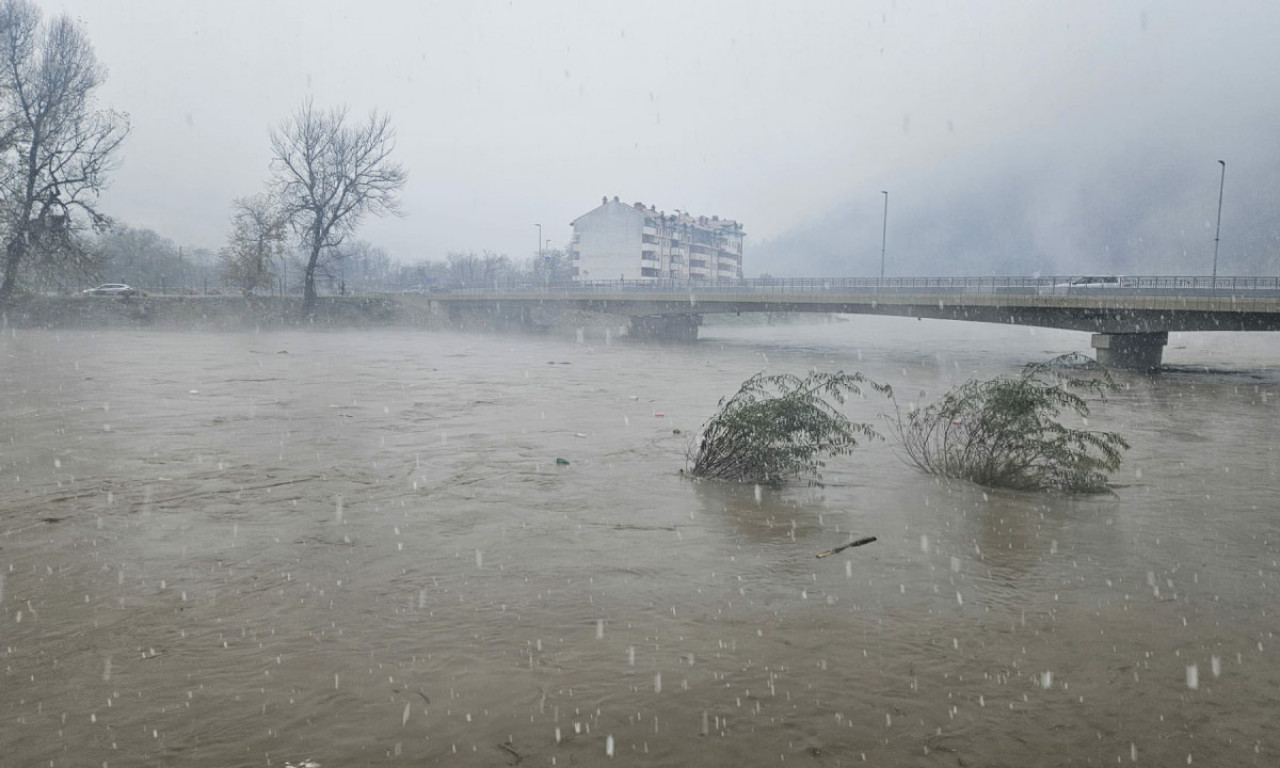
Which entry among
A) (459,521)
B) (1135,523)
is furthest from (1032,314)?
(459,521)

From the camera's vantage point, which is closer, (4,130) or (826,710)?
(826,710)

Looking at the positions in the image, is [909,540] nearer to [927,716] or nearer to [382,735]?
[927,716]

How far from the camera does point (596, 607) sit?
6.36m

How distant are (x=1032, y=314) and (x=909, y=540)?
37181mm

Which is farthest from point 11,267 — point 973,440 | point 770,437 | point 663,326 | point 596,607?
point 596,607

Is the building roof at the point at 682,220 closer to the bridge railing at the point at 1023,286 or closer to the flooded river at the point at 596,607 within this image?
the bridge railing at the point at 1023,286

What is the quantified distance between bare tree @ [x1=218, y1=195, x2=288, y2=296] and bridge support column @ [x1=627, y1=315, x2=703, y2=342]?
79.4 feet

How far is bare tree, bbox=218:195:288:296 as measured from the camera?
53750mm

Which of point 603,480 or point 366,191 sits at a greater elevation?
point 366,191

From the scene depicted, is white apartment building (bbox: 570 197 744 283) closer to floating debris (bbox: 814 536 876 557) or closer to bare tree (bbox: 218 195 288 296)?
bare tree (bbox: 218 195 288 296)

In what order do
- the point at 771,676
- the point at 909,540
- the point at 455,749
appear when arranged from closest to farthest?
1. the point at 455,749
2. the point at 771,676
3. the point at 909,540

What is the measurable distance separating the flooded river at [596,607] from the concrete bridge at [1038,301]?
80.6 feet

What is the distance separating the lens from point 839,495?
410 inches

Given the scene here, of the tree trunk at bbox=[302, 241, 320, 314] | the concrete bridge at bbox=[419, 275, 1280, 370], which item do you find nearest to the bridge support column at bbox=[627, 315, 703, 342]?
the concrete bridge at bbox=[419, 275, 1280, 370]
